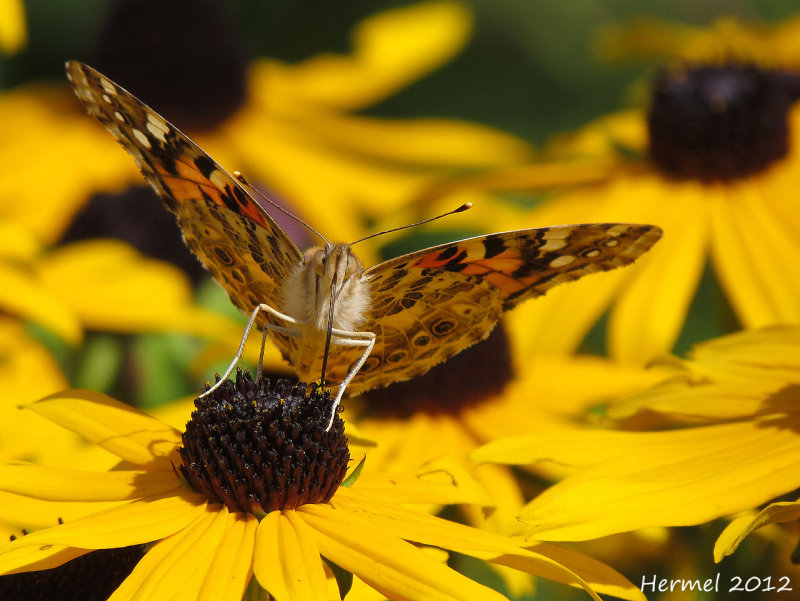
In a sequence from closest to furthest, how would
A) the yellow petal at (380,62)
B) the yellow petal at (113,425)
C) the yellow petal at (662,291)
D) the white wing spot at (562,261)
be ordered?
the yellow petal at (113,425) < the white wing spot at (562,261) < the yellow petal at (662,291) < the yellow petal at (380,62)

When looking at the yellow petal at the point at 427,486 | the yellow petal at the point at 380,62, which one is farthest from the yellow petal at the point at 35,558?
the yellow petal at the point at 380,62

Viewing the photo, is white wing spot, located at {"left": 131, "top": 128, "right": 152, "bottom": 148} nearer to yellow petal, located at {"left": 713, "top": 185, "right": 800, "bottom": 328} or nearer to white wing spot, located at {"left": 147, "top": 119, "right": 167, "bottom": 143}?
white wing spot, located at {"left": 147, "top": 119, "right": 167, "bottom": 143}

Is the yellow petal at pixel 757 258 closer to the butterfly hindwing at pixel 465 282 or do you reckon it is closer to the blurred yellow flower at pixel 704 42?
the butterfly hindwing at pixel 465 282

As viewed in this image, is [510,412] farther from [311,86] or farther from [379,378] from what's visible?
[311,86]

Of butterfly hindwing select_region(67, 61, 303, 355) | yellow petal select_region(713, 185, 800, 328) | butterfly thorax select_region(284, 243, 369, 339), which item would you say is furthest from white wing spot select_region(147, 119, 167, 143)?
yellow petal select_region(713, 185, 800, 328)

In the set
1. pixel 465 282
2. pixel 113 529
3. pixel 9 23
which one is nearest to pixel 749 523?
pixel 465 282

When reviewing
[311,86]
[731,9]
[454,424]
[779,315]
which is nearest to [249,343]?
[454,424]

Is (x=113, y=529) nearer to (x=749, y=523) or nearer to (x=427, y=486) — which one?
(x=427, y=486)

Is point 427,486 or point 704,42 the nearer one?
point 427,486
